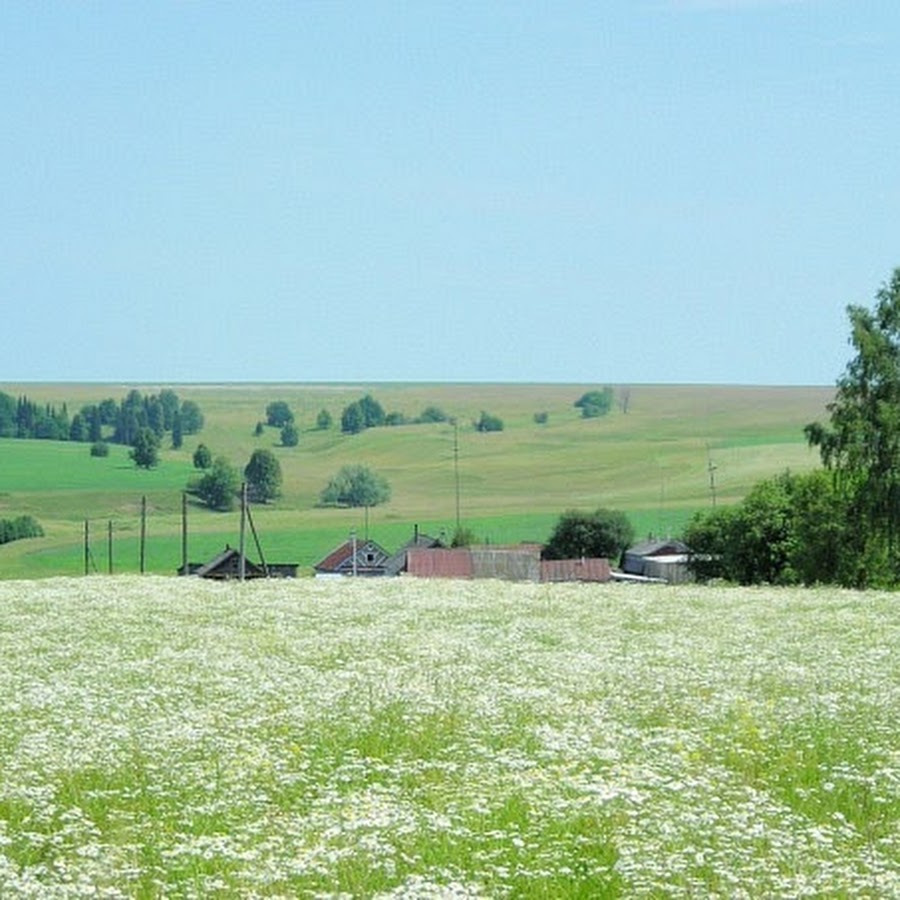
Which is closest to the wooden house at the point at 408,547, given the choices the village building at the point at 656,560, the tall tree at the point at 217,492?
the village building at the point at 656,560

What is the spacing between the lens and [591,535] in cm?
14850

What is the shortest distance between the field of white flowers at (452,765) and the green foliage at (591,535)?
389ft

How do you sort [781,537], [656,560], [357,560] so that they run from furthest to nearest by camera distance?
[656,560] < [357,560] < [781,537]

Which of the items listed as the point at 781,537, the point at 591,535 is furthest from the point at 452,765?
the point at 591,535

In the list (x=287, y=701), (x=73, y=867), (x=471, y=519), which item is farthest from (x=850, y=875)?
(x=471, y=519)

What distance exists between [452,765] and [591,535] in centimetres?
13503

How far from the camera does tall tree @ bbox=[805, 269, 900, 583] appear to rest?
7106 cm

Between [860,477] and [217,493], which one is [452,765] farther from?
[217,493]

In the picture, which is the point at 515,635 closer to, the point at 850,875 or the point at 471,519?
the point at 850,875

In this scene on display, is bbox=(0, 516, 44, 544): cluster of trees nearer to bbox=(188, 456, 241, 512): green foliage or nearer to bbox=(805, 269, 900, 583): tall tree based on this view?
bbox=(188, 456, 241, 512): green foliage

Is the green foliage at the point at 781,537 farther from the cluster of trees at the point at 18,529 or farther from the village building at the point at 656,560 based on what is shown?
the cluster of trees at the point at 18,529

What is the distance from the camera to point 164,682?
20719mm

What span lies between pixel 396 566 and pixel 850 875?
108793 mm

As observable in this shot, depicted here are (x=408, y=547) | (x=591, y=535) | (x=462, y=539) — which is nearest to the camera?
(x=408, y=547)
